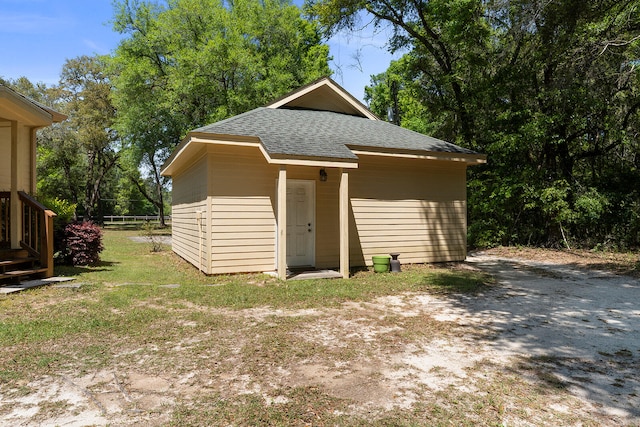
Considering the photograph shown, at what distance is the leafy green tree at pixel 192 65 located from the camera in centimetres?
1995

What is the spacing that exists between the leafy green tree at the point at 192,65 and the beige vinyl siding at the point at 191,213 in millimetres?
9089

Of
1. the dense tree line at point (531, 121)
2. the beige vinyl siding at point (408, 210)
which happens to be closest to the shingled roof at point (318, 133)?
the beige vinyl siding at point (408, 210)

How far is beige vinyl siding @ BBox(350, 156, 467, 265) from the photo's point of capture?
9.36 metres

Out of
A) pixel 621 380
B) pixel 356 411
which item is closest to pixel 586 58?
pixel 621 380

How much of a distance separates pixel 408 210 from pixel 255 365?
7274 mm

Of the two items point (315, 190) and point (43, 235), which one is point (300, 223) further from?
point (43, 235)

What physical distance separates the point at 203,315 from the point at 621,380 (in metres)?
4.65

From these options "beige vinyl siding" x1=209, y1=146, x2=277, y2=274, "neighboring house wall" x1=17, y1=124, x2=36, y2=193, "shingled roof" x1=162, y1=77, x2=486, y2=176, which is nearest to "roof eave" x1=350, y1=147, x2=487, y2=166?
"shingled roof" x1=162, y1=77, x2=486, y2=176

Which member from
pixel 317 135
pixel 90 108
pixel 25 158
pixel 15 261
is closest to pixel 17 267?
pixel 15 261

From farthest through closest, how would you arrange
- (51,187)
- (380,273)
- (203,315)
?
(51,187)
(380,273)
(203,315)

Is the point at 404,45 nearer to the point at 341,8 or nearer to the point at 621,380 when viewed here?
the point at 341,8

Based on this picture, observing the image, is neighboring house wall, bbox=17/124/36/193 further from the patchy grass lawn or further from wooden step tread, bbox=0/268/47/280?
the patchy grass lawn

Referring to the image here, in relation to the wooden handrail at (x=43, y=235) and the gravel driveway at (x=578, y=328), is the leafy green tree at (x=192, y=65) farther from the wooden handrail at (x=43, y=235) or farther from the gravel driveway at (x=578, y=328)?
the gravel driveway at (x=578, y=328)

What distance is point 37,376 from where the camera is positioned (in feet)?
10.5
